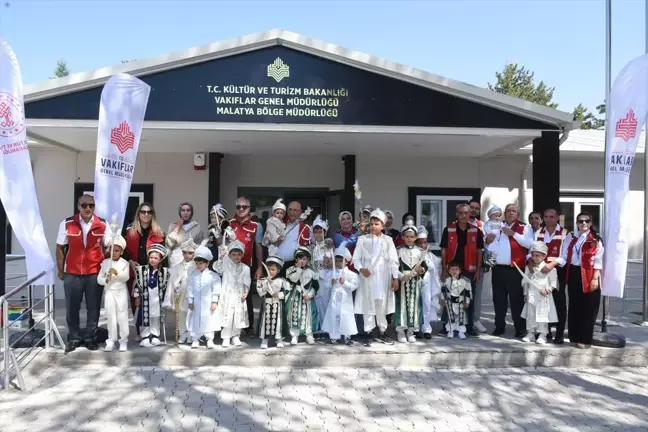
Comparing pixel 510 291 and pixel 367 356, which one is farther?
pixel 510 291

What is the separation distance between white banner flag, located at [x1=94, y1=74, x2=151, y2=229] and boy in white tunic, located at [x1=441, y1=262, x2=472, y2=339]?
4.25m

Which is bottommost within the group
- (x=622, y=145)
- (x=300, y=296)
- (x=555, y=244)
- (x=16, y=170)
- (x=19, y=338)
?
(x=19, y=338)

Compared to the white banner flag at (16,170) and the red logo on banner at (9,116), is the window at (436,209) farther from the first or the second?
the red logo on banner at (9,116)

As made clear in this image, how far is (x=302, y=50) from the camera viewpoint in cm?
820

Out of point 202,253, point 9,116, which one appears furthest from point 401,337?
point 9,116

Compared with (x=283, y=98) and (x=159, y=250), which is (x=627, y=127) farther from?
(x=159, y=250)

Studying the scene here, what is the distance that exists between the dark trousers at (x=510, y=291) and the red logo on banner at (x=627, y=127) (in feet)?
7.23

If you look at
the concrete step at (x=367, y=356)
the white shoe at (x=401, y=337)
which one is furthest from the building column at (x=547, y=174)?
the white shoe at (x=401, y=337)

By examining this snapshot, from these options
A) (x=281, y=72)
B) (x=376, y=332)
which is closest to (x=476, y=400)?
(x=376, y=332)

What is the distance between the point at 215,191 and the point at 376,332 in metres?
4.83

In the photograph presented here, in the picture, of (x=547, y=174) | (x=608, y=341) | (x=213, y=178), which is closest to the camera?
(x=608, y=341)

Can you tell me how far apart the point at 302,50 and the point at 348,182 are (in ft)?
12.8

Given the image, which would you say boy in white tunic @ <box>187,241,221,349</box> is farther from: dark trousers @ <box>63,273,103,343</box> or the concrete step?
dark trousers @ <box>63,273,103,343</box>

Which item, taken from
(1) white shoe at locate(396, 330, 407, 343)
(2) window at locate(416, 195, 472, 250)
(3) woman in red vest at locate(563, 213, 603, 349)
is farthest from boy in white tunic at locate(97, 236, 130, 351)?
(2) window at locate(416, 195, 472, 250)
